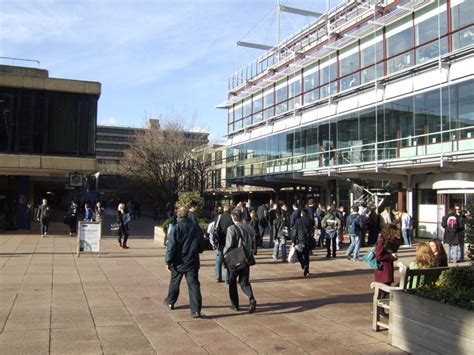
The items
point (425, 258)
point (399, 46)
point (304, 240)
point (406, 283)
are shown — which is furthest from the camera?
point (399, 46)

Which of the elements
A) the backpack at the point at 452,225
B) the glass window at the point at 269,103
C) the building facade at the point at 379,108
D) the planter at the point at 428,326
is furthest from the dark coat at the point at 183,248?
the glass window at the point at 269,103

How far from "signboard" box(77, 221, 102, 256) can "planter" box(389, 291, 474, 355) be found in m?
10.2

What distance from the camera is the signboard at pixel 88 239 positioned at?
46.0 ft

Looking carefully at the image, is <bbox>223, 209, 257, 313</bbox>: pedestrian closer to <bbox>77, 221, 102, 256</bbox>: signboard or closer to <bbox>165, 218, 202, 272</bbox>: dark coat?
<bbox>165, 218, 202, 272</bbox>: dark coat

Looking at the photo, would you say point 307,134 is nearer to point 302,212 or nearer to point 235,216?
point 302,212

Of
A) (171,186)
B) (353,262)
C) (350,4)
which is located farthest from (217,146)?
(353,262)

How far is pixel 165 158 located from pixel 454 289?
29220mm

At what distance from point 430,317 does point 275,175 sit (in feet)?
93.5

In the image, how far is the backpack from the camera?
14.0m

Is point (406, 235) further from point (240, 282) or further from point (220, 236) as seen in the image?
point (240, 282)

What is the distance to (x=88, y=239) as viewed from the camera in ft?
46.2

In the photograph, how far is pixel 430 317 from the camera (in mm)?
5262

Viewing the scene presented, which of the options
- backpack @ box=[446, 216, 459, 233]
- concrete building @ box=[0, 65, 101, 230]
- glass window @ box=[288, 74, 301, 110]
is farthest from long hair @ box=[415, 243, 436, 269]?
glass window @ box=[288, 74, 301, 110]

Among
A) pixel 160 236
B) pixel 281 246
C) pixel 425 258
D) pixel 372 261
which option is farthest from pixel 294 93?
pixel 425 258
